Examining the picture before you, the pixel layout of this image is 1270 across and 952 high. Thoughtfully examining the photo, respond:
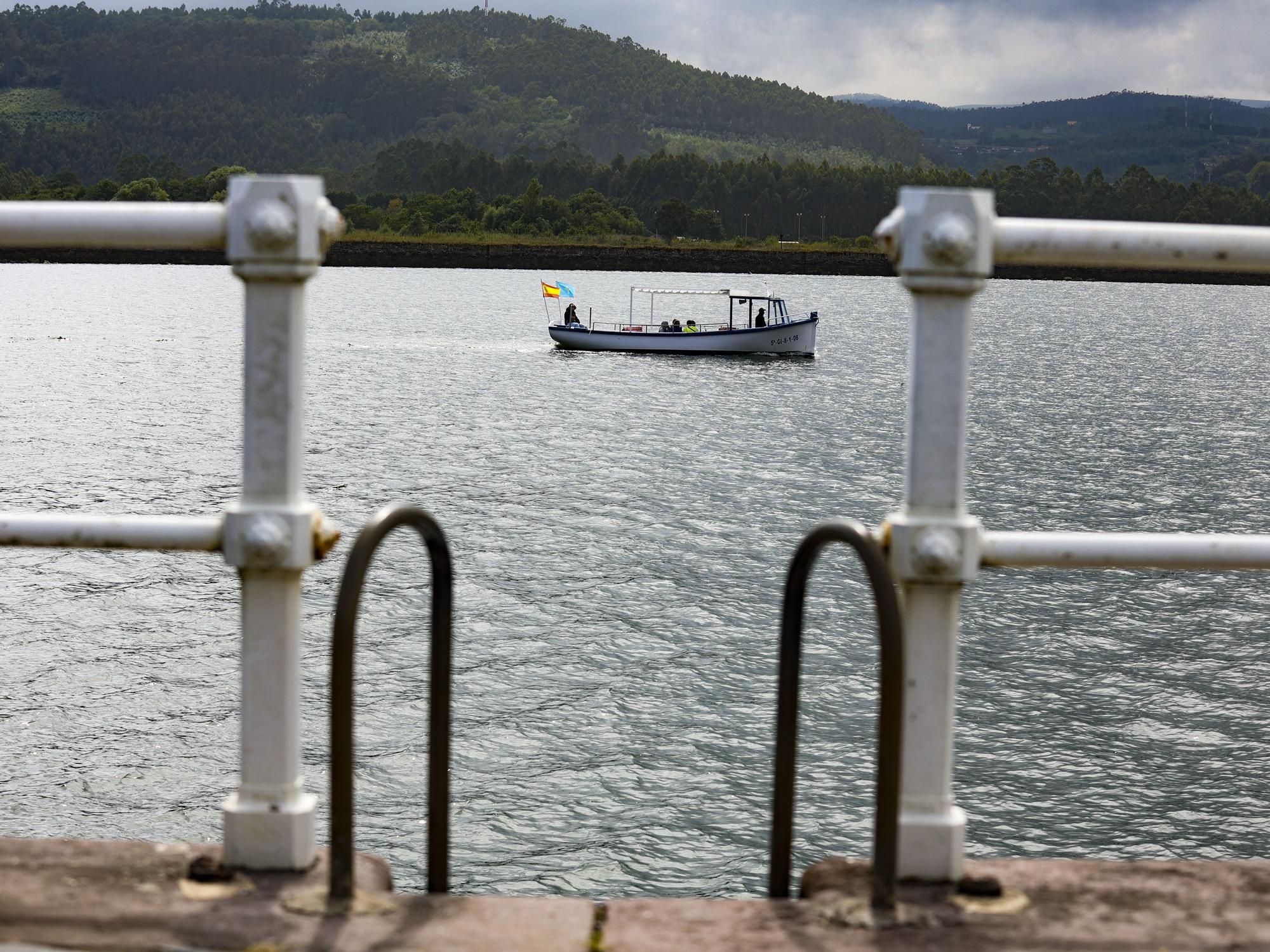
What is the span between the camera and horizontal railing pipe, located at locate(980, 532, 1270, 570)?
3248mm

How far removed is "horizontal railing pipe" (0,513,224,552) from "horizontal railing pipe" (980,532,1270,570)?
5.71ft

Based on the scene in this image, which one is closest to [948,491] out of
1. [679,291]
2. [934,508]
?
[934,508]

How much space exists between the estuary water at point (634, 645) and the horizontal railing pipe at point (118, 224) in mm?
10130

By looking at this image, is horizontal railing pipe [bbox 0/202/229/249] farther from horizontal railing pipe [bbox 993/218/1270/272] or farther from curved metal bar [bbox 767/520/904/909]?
horizontal railing pipe [bbox 993/218/1270/272]

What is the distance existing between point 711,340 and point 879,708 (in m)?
75.6

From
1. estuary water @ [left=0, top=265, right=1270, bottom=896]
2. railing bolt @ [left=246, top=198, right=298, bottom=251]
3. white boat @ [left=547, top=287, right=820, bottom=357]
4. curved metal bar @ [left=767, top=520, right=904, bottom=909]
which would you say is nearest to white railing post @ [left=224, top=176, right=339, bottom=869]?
railing bolt @ [left=246, top=198, right=298, bottom=251]

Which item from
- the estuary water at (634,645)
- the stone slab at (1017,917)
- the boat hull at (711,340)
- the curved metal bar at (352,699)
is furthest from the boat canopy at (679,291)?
the stone slab at (1017,917)

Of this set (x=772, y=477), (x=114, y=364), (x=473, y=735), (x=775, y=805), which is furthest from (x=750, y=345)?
(x=775, y=805)

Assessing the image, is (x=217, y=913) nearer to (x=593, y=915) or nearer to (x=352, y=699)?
(x=352, y=699)

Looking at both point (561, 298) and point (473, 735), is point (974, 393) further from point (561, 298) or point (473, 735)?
point (561, 298)

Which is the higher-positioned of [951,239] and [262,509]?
[951,239]

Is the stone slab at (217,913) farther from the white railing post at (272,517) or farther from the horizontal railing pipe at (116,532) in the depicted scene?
the horizontal railing pipe at (116,532)

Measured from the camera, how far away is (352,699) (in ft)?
9.84

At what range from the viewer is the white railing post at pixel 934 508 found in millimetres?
3174
